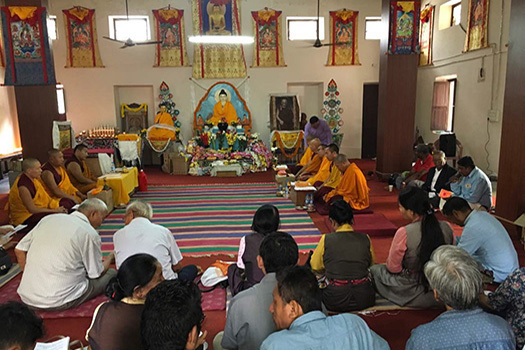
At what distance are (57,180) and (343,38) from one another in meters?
9.22

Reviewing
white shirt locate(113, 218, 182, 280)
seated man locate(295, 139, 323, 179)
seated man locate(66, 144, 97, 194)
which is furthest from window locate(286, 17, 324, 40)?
white shirt locate(113, 218, 182, 280)

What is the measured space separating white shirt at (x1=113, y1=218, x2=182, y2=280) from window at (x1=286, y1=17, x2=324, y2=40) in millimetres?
10270

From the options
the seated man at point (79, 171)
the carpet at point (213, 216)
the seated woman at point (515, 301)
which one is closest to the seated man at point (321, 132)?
the carpet at point (213, 216)

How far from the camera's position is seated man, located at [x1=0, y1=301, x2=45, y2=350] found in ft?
5.65

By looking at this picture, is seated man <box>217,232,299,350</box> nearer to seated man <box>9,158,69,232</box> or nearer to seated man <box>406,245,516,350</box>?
seated man <box>406,245,516,350</box>

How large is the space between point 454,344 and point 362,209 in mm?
4736

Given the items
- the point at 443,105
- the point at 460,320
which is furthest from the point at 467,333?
the point at 443,105

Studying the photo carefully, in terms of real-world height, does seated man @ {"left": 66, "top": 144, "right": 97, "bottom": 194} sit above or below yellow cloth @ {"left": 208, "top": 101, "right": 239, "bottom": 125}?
below

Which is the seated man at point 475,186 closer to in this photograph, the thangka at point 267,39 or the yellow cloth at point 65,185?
the yellow cloth at point 65,185

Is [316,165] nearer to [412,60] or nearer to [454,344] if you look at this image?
[412,60]

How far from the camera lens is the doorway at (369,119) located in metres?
Result: 12.8

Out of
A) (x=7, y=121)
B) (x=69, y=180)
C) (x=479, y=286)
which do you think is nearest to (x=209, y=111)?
(x=7, y=121)

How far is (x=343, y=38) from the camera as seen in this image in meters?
12.4

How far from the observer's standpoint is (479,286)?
1977 millimetres
